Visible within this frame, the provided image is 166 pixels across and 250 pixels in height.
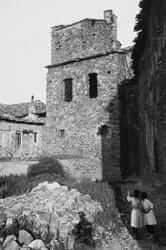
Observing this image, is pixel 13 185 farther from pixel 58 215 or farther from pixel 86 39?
pixel 86 39

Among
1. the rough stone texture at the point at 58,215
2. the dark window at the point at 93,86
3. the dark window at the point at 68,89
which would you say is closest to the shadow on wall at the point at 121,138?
the dark window at the point at 93,86

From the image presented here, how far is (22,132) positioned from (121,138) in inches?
322

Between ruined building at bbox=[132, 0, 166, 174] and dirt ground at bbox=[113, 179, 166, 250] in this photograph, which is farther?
ruined building at bbox=[132, 0, 166, 174]

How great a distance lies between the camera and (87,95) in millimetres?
15258

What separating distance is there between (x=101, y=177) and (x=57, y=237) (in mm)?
8380

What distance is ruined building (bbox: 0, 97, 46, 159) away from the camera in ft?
60.4

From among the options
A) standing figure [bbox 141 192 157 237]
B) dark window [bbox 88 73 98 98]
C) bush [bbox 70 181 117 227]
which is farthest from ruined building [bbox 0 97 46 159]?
standing figure [bbox 141 192 157 237]

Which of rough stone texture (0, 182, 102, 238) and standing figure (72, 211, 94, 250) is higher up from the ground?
rough stone texture (0, 182, 102, 238)

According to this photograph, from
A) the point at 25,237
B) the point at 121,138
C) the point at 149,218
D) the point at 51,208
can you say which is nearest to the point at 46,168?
the point at 121,138

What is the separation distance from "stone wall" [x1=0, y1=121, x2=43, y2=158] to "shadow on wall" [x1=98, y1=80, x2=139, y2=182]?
6016 mm

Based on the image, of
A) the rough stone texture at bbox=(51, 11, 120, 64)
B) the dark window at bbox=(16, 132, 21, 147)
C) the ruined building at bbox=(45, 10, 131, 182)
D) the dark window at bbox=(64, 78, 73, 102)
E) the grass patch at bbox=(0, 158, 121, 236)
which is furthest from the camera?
the dark window at bbox=(16, 132, 21, 147)

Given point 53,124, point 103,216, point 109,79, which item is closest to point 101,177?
point 53,124

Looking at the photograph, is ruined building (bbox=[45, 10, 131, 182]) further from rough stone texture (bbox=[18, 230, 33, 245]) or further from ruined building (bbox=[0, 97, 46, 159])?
rough stone texture (bbox=[18, 230, 33, 245])

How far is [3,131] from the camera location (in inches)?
718
